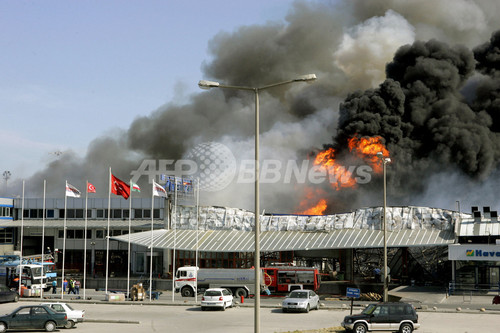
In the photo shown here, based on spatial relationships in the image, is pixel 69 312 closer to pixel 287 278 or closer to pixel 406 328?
pixel 406 328

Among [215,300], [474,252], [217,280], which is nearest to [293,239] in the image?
[217,280]

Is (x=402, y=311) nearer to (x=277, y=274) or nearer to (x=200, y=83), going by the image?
(x=200, y=83)

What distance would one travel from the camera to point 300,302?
136 ft

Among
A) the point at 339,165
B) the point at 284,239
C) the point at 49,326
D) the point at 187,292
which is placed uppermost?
the point at 339,165

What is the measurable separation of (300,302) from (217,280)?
14889 mm

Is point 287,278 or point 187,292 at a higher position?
point 287,278

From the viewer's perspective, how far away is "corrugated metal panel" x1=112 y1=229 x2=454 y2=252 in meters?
58.7

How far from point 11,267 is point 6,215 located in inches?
1355

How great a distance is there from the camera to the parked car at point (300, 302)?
4133 centimetres

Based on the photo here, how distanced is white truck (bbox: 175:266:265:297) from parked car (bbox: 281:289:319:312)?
368 inches

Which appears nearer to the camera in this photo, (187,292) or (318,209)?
(187,292)

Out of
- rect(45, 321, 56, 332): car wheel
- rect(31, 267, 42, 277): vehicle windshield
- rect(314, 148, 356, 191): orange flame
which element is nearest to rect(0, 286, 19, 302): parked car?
rect(31, 267, 42, 277): vehicle windshield

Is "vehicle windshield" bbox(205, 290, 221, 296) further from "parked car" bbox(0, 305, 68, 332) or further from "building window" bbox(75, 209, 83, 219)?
"building window" bbox(75, 209, 83, 219)

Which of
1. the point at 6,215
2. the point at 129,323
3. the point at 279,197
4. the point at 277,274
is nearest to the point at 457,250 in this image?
the point at 277,274
